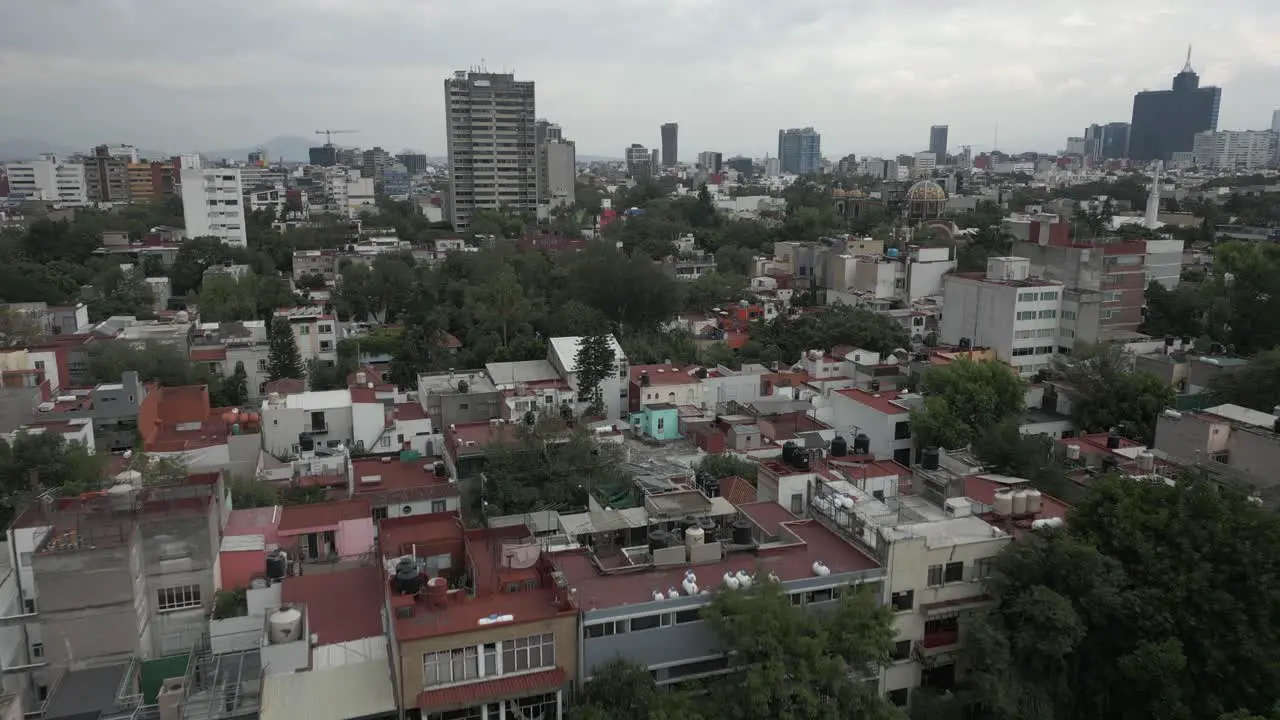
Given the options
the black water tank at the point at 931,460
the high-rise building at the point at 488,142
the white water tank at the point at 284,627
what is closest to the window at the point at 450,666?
the white water tank at the point at 284,627

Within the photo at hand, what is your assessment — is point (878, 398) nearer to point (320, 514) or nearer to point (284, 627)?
point (320, 514)

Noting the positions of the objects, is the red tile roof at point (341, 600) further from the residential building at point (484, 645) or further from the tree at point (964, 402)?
the tree at point (964, 402)

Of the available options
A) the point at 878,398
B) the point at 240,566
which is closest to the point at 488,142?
the point at 878,398

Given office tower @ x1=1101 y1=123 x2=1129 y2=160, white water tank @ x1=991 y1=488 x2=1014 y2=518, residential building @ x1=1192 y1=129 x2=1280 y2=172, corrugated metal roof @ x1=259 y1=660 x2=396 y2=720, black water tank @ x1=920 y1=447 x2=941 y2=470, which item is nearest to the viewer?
corrugated metal roof @ x1=259 y1=660 x2=396 y2=720

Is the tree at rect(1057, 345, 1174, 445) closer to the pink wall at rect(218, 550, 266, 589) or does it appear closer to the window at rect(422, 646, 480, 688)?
the window at rect(422, 646, 480, 688)

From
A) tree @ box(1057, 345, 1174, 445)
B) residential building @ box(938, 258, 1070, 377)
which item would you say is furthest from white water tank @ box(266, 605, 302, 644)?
residential building @ box(938, 258, 1070, 377)

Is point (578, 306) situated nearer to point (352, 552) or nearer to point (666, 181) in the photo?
point (352, 552)
